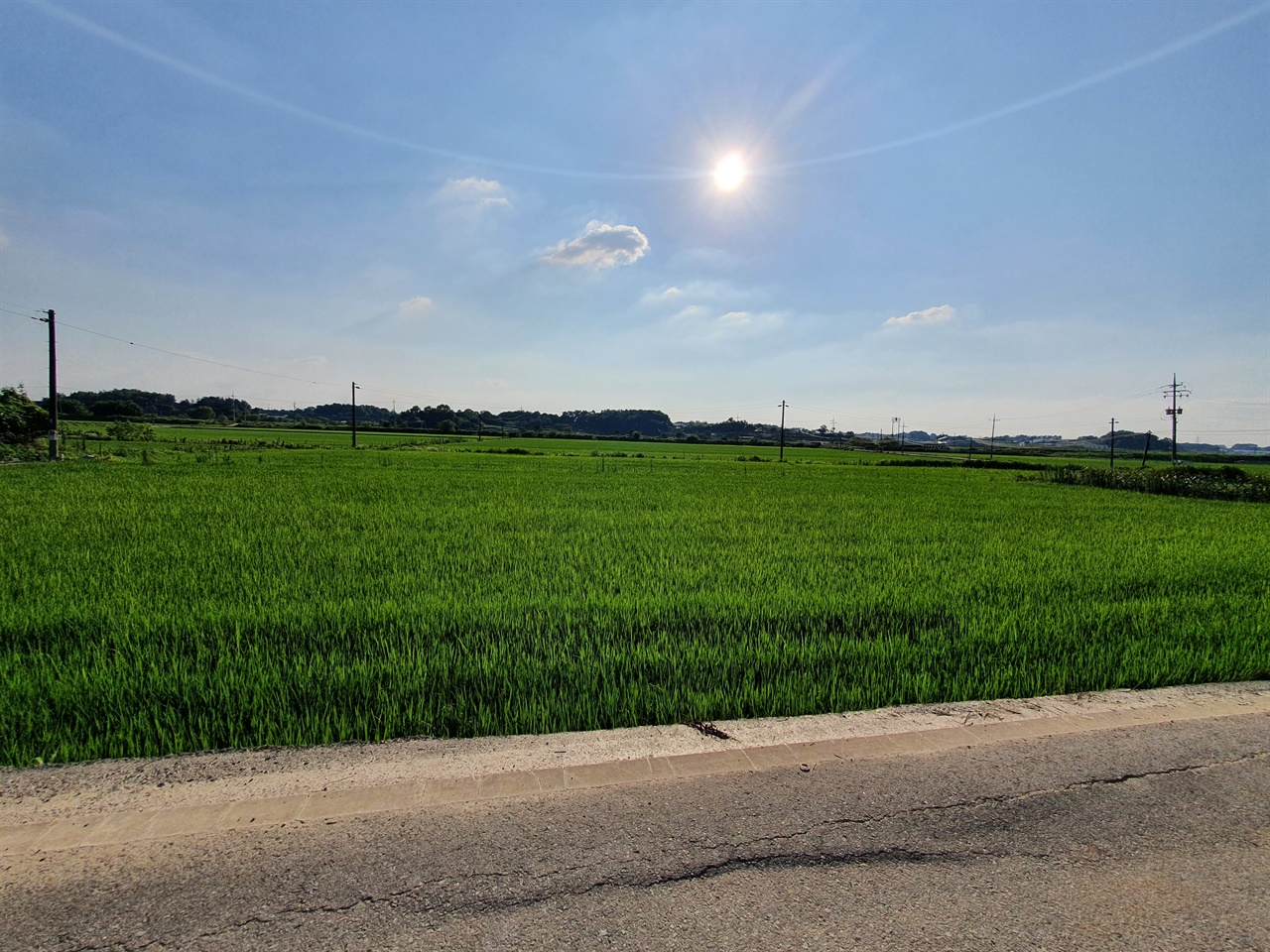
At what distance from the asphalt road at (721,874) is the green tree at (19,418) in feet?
131

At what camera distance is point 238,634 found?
5.04m

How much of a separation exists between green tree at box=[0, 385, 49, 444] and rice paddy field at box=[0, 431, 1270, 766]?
81.8 ft

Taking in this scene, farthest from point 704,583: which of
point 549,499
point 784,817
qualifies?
point 549,499

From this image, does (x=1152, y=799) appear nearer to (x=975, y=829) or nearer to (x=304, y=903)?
(x=975, y=829)

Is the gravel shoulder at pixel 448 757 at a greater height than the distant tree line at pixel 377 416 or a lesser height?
lesser

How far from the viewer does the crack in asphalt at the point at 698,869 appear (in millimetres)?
2096

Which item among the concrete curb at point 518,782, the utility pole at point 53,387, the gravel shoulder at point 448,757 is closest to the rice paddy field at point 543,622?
the gravel shoulder at point 448,757

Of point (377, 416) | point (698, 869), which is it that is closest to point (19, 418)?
point (698, 869)

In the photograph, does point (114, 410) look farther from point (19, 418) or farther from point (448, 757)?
point (448, 757)

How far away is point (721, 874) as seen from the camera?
2.31 meters

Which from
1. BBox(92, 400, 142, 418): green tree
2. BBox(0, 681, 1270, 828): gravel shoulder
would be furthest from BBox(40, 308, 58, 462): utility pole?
BBox(92, 400, 142, 418): green tree

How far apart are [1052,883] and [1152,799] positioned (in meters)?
1.16

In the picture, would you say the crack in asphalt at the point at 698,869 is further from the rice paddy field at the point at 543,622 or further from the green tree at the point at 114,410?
the green tree at the point at 114,410

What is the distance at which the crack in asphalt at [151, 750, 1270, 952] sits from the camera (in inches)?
82.5
